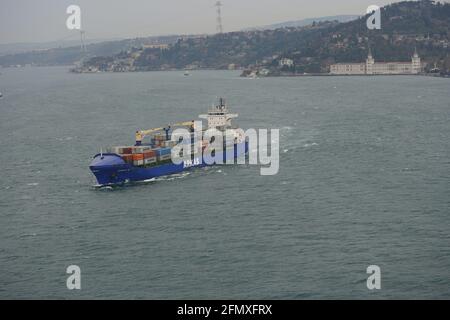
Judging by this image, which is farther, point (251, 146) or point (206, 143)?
point (251, 146)

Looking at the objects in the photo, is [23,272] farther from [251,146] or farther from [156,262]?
[251,146]

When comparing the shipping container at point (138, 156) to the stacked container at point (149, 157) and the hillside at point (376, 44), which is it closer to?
the stacked container at point (149, 157)

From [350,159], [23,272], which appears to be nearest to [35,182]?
[23,272]

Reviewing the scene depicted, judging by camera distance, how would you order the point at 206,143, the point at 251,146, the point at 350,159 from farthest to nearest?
the point at 251,146
the point at 206,143
the point at 350,159

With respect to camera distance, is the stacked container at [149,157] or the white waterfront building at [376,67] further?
the white waterfront building at [376,67]
